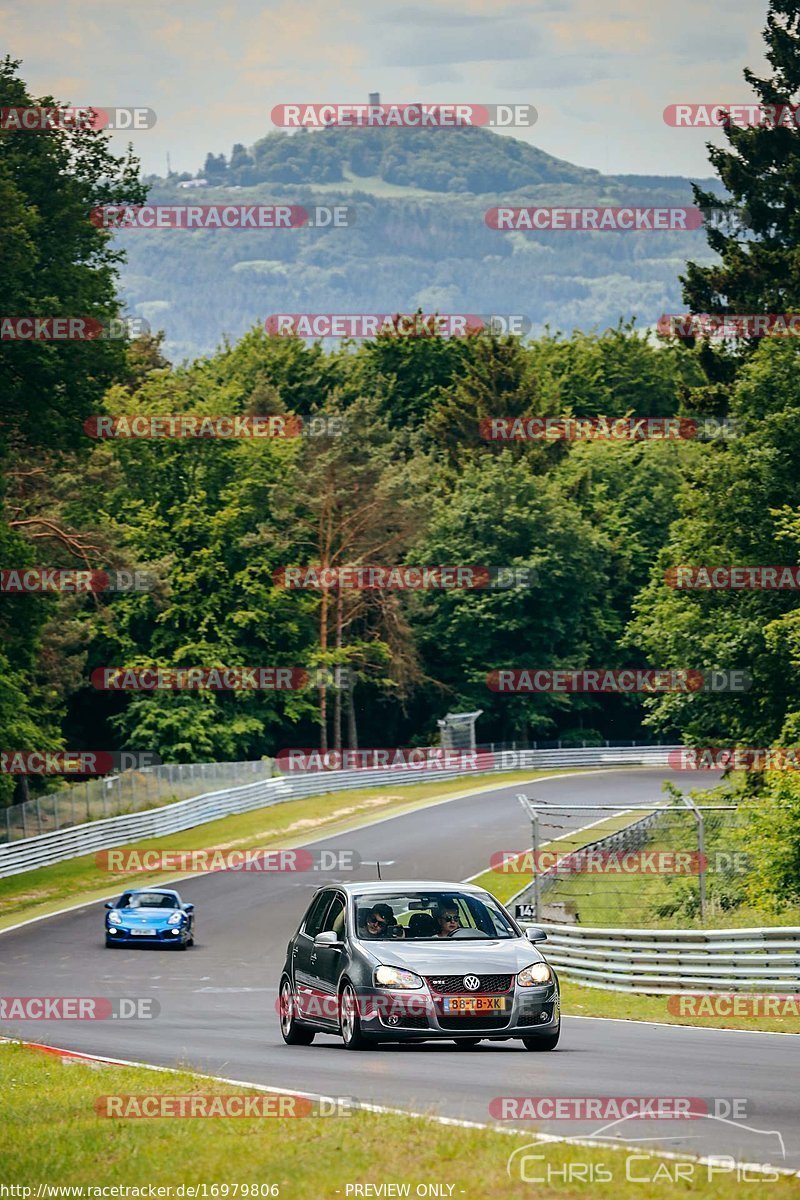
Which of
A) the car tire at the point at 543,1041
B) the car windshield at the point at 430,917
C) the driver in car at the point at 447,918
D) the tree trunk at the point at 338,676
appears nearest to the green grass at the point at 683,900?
the car windshield at the point at 430,917

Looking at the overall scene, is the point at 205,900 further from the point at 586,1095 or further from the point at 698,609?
the point at 586,1095

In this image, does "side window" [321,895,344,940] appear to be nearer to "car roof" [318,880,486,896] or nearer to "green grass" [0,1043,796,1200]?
"car roof" [318,880,486,896]

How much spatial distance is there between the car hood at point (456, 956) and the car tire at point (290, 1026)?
191cm

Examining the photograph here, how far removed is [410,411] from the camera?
103 metres

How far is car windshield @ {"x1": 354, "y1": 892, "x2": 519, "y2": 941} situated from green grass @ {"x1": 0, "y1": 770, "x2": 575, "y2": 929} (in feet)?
80.1

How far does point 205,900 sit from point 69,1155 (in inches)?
1286

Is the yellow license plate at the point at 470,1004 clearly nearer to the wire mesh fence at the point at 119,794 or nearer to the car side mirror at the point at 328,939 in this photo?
the car side mirror at the point at 328,939

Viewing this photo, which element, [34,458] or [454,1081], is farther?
[34,458]

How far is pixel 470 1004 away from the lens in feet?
47.6

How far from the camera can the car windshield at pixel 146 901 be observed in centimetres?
3450

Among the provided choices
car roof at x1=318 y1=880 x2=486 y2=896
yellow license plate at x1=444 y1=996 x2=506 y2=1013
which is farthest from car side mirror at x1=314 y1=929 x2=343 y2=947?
yellow license plate at x1=444 y1=996 x2=506 y2=1013

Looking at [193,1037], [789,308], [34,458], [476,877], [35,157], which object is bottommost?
[476,877]

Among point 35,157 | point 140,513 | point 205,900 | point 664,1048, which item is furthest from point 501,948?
point 140,513

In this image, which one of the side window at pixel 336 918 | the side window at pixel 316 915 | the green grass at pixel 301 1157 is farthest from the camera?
the side window at pixel 316 915
